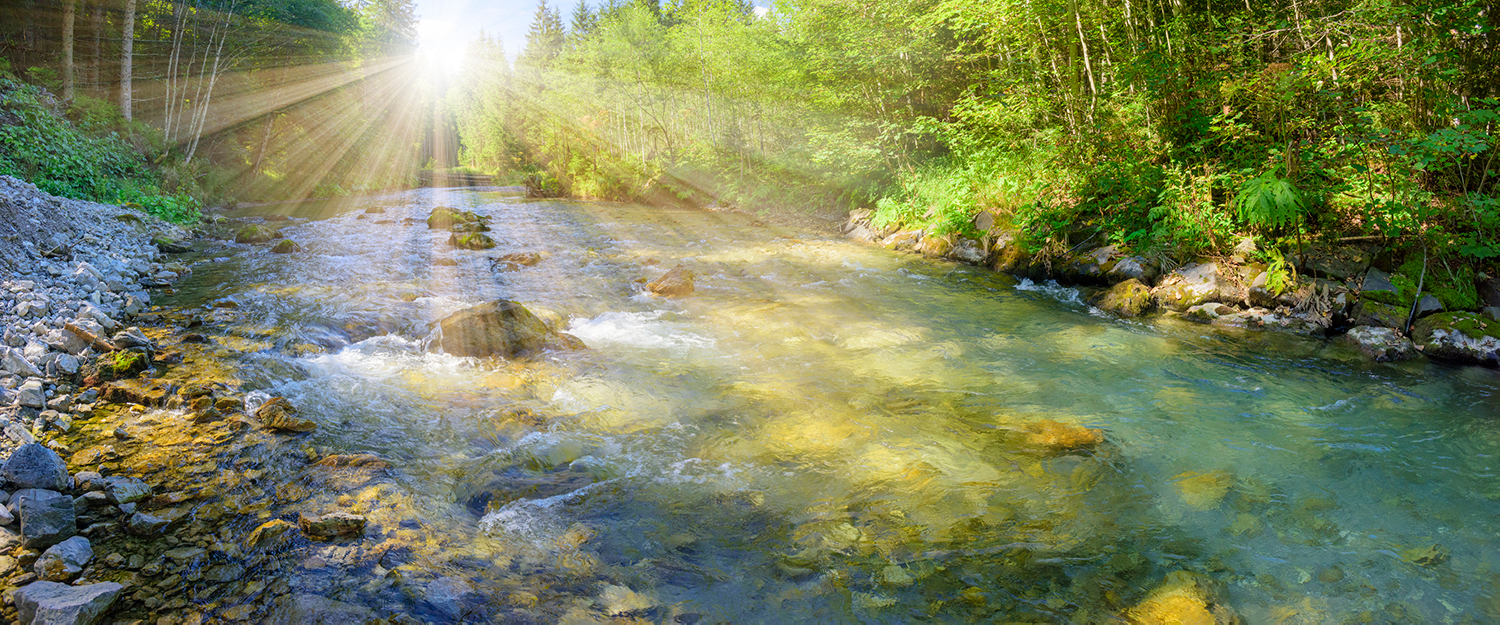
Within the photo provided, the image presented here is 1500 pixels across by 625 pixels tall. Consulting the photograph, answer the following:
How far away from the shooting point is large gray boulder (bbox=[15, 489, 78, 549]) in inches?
134

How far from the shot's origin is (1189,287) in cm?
948

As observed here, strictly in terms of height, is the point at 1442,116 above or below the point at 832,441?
above

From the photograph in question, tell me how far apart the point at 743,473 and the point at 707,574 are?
4.19 ft

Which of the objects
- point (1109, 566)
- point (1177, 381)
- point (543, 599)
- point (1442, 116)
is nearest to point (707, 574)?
point (543, 599)

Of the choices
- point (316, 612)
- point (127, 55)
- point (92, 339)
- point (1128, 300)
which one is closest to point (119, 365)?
point (92, 339)

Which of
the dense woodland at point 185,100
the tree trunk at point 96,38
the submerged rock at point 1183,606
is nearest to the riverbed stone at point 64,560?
the submerged rock at point 1183,606

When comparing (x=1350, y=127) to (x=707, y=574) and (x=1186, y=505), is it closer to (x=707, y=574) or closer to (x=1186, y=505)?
(x=1186, y=505)

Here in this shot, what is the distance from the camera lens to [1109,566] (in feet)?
12.7

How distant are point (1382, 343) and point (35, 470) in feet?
43.4

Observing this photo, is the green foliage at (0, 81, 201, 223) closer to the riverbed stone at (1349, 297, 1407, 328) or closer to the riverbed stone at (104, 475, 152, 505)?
the riverbed stone at (104, 475, 152, 505)

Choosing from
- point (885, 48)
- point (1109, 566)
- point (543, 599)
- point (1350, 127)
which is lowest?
point (543, 599)

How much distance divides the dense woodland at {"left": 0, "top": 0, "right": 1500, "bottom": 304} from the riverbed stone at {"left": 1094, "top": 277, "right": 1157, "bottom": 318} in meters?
1.02

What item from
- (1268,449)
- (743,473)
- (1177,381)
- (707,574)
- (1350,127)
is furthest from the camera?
(1350,127)

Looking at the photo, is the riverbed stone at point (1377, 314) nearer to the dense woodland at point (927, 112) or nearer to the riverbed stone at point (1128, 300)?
the dense woodland at point (927, 112)
